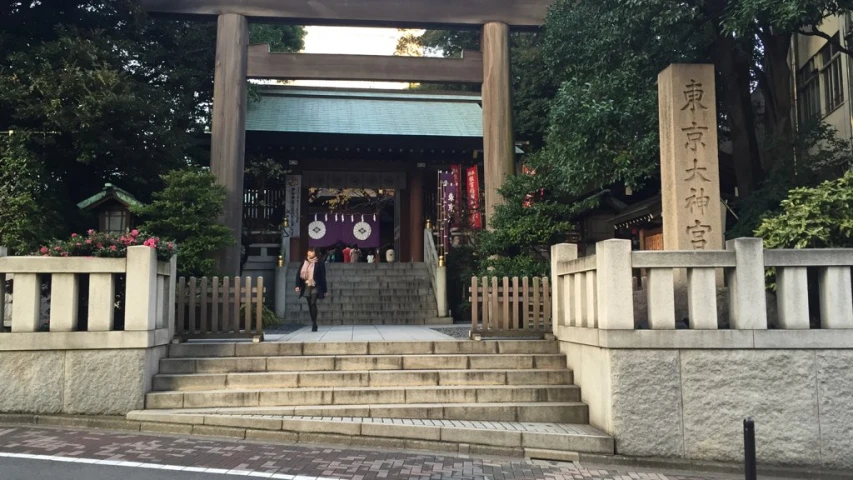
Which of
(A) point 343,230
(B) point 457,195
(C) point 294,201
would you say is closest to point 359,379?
(B) point 457,195

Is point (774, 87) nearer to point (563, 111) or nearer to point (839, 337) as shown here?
point (563, 111)

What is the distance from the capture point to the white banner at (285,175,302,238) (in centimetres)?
2061

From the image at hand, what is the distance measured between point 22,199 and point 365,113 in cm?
1250

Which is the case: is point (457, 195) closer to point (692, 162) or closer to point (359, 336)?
point (359, 336)

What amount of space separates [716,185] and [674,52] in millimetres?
4191

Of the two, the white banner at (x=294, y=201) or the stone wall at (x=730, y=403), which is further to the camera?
the white banner at (x=294, y=201)

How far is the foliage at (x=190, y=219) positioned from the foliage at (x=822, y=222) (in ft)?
33.9

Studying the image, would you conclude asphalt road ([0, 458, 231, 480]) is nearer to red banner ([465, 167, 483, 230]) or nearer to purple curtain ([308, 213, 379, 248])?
red banner ([465, 167, 483, 230])

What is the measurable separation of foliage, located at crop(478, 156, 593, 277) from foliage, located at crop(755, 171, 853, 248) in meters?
5.96

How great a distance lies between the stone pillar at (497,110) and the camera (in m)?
15.3

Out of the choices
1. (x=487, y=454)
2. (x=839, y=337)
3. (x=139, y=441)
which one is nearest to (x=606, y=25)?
(x=839, y=337)

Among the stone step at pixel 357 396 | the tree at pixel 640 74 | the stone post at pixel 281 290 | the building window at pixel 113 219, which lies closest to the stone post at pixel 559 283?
the stone step at pixel 357 396

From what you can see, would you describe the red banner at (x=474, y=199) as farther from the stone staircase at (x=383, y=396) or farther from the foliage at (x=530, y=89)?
the stone staircase at (x=383, y=396)

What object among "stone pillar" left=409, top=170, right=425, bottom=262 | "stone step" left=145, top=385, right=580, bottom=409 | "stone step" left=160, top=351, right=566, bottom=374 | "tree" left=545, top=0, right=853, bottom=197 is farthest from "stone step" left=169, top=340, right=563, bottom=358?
"stone pillar" left=409, top=170, right=425, bottom=262
